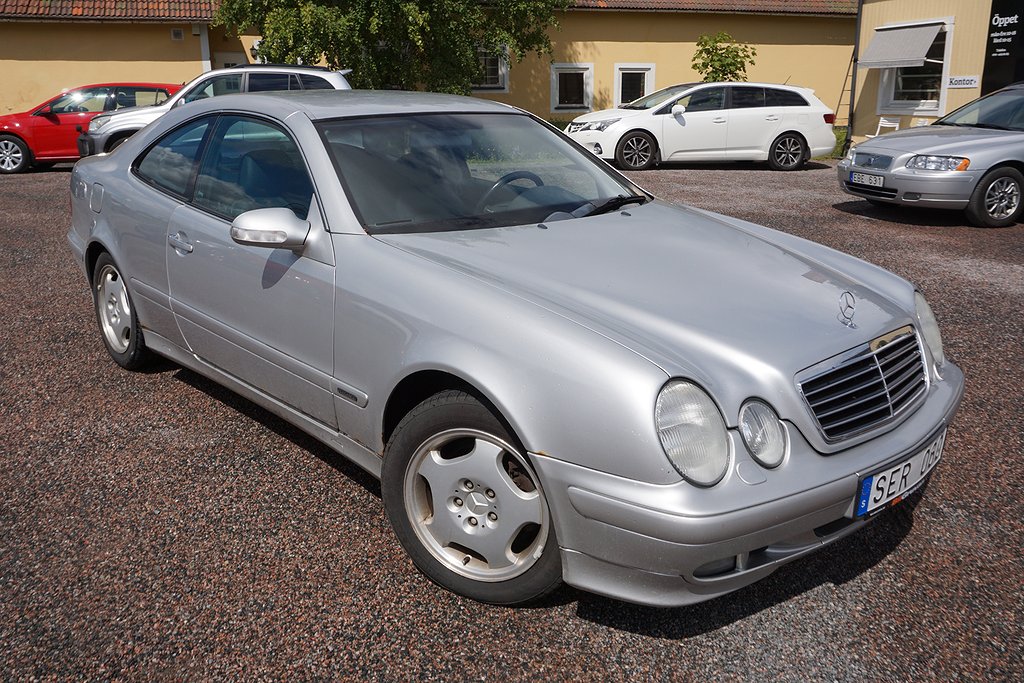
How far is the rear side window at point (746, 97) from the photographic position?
1547 cm

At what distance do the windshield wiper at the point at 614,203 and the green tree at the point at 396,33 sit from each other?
14.3 metres

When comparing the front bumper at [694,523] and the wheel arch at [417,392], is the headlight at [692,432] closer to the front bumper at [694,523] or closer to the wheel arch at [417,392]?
the front bumper at [694,523]

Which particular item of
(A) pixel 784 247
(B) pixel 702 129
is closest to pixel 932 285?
(A) pixel 784 247

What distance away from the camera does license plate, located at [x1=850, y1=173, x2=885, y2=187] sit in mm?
9906

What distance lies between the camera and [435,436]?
9.09ft

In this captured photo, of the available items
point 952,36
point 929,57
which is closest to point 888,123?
point 929,57

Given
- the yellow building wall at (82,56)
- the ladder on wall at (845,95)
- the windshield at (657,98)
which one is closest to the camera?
the windshield at (657,98)

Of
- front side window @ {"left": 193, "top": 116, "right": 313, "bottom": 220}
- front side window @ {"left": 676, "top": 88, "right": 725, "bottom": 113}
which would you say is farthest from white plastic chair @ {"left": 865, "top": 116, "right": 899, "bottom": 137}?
front side window @ {"left": 193, "top": 116, "right": 313, "bottom": 220}

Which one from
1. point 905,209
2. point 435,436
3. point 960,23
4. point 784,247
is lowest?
point 905,209

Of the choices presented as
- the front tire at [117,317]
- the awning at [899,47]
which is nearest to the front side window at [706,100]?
the awning at [899,47]

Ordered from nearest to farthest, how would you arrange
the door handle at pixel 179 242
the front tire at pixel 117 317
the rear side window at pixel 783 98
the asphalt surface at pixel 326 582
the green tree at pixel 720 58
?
the asphalt surface at pixel 326 582
the door handle at pixel 179 242
the front tire at pixel 117 317
the rear side window at pixel 783 98
the green tree at pixel 720 58

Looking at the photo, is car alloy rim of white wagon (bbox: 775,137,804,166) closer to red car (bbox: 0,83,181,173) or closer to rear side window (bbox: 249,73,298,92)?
rear side window (bbox: 249,73,298,92)

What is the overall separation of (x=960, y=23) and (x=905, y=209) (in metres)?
8.04

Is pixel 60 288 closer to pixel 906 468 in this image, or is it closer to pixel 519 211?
pixel 519 211
